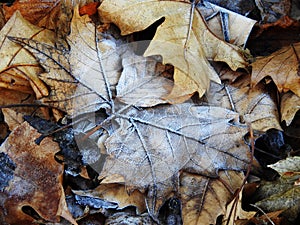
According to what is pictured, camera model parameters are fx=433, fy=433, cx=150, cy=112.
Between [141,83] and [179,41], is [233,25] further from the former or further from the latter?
[141,83]

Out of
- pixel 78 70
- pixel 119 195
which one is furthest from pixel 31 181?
pixel 78 70

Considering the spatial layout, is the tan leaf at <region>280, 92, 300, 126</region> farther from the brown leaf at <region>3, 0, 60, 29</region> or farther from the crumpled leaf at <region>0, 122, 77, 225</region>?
the brown leaf at <region>3, 0, 60, 29</region>

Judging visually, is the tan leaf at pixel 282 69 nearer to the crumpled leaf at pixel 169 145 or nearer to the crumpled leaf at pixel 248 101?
the crumpled leaf at pixel 248 101

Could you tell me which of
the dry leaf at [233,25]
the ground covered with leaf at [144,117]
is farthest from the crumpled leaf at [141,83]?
the dry leaf at [233,25]

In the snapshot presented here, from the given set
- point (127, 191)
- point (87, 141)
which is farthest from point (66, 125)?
point (127, 191)

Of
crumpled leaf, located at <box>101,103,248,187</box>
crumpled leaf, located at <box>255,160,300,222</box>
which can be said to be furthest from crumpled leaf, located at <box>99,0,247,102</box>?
crumpled leaf, located at <box>255,160,300,222</box>

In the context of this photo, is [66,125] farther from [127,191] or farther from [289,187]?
[289,187]
